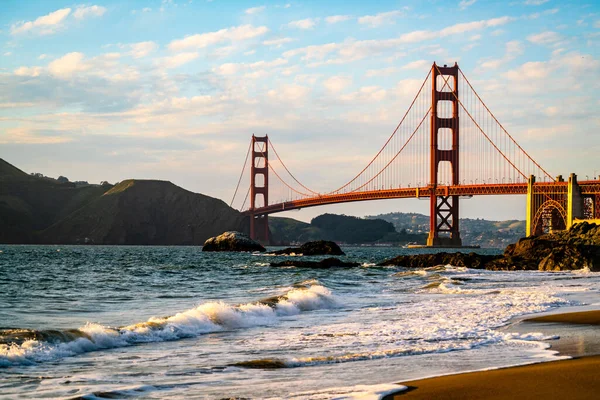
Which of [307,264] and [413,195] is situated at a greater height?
[413,195]

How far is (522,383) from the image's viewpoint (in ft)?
22.3

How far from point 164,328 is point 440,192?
67.5 m

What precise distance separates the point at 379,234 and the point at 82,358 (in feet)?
568

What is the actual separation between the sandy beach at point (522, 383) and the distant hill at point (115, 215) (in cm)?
11904

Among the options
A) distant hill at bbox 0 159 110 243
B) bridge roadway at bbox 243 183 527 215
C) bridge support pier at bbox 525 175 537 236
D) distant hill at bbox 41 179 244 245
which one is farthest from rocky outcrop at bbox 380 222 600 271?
distant hill at bbox 0 159 110 243

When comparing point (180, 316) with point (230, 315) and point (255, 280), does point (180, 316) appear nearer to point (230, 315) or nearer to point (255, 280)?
point (230, 315)

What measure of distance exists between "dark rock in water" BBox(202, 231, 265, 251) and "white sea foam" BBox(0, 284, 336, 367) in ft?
193

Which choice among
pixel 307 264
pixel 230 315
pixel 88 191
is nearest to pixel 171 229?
pixel 88 191

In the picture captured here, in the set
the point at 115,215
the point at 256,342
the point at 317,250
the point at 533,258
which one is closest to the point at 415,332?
the point at 256,342

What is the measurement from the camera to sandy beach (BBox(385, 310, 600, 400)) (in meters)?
6.31

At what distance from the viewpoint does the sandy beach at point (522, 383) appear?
631cm

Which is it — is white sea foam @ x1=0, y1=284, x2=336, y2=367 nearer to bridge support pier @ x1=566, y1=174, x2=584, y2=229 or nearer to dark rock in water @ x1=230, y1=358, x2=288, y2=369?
dark rock in water @ x1=230, y1=358, x2=288, y2=369

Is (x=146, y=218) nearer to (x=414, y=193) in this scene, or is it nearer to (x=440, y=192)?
(x=414, y=193)

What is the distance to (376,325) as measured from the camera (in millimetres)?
12430
